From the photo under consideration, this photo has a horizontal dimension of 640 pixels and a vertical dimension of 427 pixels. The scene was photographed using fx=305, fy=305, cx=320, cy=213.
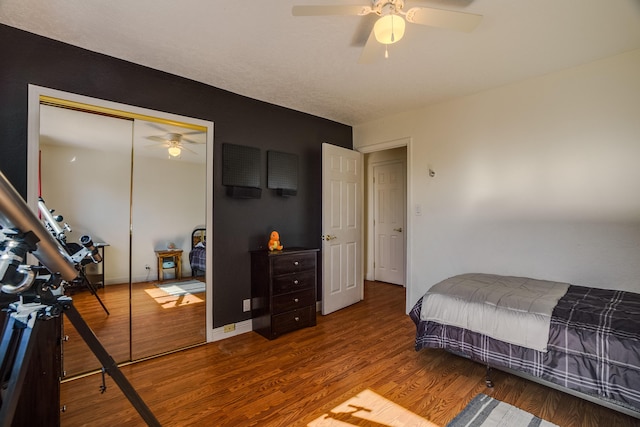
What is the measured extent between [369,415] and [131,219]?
2.34m

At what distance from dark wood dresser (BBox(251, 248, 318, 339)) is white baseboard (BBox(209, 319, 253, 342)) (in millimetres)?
66

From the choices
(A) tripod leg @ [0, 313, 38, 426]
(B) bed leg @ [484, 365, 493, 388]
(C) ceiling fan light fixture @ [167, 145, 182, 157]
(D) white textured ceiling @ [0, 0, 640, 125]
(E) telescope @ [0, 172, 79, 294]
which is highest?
(D) white textured ceiling @ [0, 0, 640, 125]

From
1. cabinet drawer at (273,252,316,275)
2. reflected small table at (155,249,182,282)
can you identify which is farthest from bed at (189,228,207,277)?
cabinet drawer at (273,252,316,275)

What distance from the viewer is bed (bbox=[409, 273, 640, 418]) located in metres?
1.67

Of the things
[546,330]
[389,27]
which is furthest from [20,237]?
[546,330]

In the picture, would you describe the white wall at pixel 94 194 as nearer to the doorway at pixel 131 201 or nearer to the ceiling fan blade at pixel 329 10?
the doorway at pixel 131 201

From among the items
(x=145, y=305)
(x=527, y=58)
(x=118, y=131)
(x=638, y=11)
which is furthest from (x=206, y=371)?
(x=638, y=11)

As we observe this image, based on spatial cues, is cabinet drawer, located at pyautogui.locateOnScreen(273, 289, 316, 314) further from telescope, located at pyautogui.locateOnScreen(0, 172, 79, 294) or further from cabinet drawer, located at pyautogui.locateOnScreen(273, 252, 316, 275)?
telescope, located at pyautogui.locateOnScreen(0, 172, 79, 294)

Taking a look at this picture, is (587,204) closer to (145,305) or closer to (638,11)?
(638,11)

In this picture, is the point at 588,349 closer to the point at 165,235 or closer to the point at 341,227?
the point at 341,227

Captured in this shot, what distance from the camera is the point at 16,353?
83 centimetres

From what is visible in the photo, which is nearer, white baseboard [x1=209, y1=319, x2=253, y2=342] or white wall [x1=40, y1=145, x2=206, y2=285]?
white wall [x1=40, y1=145, x2=206, y2=285]

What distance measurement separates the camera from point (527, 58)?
2441mm

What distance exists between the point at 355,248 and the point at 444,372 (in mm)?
1983
